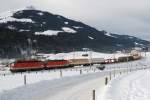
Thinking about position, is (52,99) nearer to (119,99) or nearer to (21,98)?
(21,98)

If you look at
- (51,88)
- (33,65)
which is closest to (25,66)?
(33,65)

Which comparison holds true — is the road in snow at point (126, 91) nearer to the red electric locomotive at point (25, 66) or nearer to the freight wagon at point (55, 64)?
the red electric locomotive at point (25, 66)

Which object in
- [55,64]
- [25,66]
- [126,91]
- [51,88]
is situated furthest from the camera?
[55,64]

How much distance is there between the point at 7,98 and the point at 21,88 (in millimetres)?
8359

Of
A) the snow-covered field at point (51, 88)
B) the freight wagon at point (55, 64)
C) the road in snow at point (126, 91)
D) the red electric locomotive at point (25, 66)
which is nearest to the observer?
the road in snow at point (126, 91)

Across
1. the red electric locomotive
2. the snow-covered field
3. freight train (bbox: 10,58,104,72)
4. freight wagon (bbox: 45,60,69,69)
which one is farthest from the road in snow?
freight wagon (bbox: 45,60,69,69)

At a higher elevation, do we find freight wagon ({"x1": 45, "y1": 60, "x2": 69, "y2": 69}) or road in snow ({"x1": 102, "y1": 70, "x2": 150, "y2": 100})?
freight wagon ({"x1": 45, "y1": 60, "x2": 69, "y2": 69})

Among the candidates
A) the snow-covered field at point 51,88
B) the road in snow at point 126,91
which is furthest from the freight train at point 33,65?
the road in snow at point 126,91

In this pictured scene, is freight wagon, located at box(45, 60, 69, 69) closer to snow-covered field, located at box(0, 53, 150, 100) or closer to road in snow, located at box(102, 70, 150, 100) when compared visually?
snow-covered field, located at box(0, 53, 150, 100)

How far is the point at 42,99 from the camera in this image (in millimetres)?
32000

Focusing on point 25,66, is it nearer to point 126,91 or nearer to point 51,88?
point 51,88

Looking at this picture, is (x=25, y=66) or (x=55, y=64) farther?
(x=55, y=64)

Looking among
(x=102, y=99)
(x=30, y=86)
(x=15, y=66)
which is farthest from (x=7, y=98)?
(x=15, y=66)

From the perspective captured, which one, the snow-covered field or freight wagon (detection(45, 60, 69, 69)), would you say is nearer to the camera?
the snow-covered field
